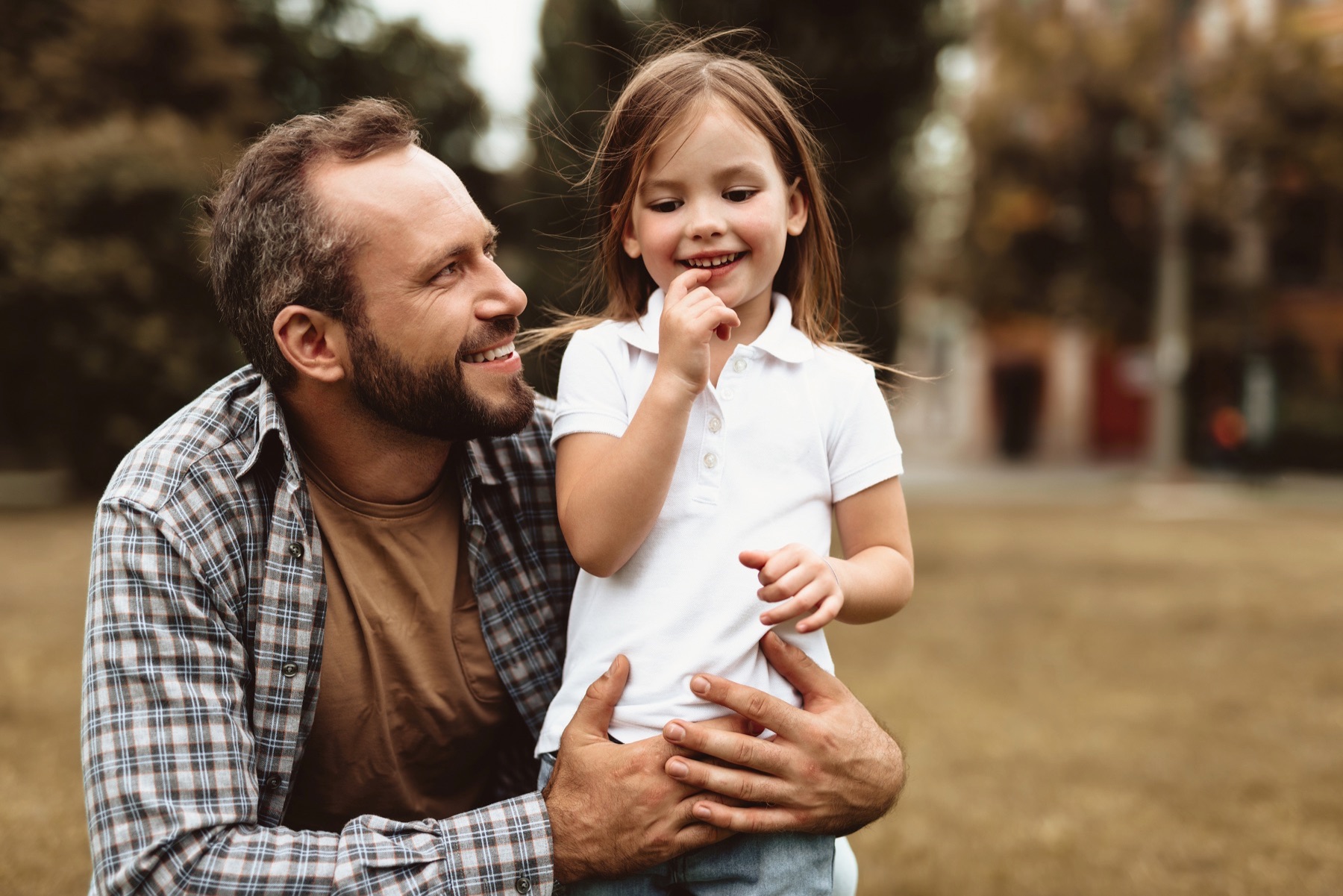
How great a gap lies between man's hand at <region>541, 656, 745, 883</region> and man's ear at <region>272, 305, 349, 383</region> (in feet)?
2.82

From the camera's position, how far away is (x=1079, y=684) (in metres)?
7.38

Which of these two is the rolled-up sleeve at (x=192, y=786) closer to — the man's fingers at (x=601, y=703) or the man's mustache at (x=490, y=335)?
the man's fingers at (x=601, y=703)

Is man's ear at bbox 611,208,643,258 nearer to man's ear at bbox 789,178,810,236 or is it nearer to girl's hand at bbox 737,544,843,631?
man's ear at bbox 789,178,810,236

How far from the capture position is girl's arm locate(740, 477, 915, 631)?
75.2 inches

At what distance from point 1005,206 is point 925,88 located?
58.6 ft

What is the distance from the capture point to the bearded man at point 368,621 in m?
1.92

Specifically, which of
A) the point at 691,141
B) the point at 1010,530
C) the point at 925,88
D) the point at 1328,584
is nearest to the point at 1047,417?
the point at 1010,530

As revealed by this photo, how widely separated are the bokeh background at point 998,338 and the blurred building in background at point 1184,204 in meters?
0.09

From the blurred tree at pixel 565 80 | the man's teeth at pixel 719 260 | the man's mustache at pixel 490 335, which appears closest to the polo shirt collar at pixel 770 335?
the man's teeth at pixel 719 260

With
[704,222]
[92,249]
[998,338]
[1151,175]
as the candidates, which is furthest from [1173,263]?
[704,222]

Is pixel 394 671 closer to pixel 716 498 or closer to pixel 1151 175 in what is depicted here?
pixel 716 498

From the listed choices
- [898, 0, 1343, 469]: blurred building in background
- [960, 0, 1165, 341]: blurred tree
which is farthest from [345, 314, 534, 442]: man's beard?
[960, 0, 1165, 341]: blurred tree

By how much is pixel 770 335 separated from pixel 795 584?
1.91 feet

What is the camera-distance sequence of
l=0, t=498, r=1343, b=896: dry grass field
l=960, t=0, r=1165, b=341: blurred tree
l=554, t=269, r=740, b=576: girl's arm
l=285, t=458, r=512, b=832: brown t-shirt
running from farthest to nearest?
l=960, t=0, r=1165, b=341: blurred tree < l=0, t=498, r=1343, b=896: dry grass field < l=285, t=458, r=512, b=832: brown t-shirt < l=554, t=269, r=740, b=576: girl's arm
